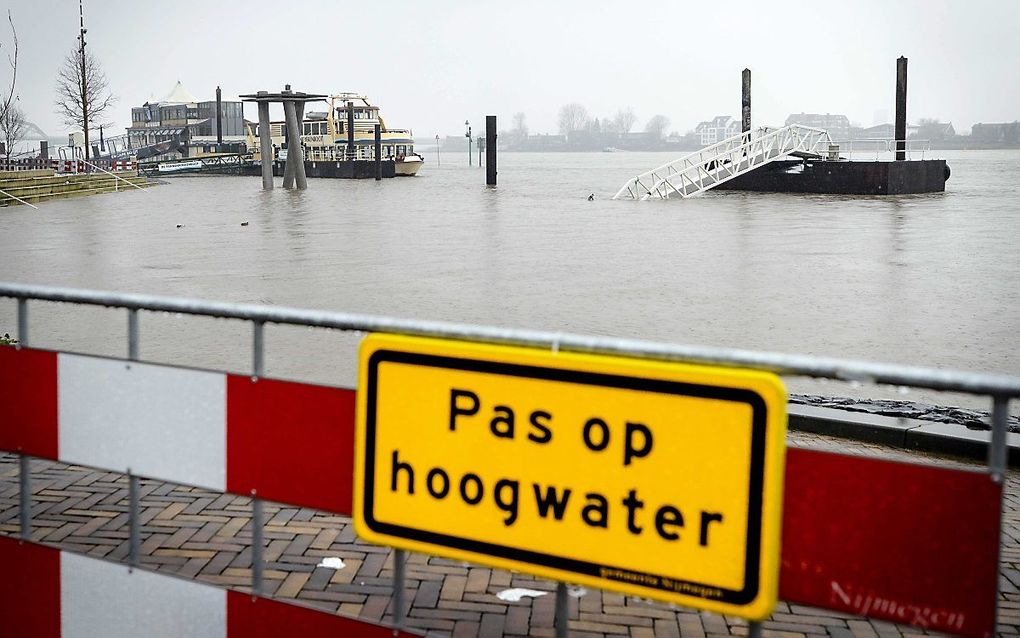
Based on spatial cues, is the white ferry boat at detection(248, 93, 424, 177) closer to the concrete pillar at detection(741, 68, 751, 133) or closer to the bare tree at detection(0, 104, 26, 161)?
the bare tree at detection(0, 104, 26, 161)

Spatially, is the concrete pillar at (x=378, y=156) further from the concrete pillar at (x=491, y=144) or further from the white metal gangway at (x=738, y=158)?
the white metal gangway at (x=738, y=158)

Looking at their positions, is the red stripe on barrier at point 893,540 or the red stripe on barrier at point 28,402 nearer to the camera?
the red stripe on barrier at point 893,540

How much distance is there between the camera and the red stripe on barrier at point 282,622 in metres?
2.64

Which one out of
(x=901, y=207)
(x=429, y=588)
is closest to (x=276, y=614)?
(x=429, y=588)

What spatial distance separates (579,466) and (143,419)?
1.17 m

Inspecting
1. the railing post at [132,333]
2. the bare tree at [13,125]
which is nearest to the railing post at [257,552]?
the railing post at [132,333]

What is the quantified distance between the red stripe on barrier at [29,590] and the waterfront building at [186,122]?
9838 cm

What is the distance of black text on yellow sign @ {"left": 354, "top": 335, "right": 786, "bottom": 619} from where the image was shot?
2145mm

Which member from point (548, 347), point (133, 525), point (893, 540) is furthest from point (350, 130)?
point (893, 540)

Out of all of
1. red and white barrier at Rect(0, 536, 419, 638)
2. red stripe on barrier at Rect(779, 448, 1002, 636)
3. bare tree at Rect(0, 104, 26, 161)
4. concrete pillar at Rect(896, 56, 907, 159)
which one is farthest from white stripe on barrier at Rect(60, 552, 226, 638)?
bare tree at Rect(0, 104, 26, 161)

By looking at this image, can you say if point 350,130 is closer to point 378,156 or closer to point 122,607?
point 378,156

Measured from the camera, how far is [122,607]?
9.69ft

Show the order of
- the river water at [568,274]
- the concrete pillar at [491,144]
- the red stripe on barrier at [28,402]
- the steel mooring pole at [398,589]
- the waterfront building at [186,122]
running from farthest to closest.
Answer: the waterfront building at [186,122]
the concrete pillar at [491,144]
the river water at [568,274]
the red stripe on barrier at [28,402]
the steel mooring pole at [398,589]

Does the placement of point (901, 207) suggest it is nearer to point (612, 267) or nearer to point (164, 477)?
point (612, 267)
